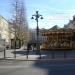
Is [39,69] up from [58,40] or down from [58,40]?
down

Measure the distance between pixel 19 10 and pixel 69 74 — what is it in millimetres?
63270

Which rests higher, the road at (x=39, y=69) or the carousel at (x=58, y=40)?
the carousel at (x=58, y=40)

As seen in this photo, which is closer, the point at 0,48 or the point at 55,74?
the point at 55,74

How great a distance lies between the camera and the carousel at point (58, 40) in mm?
57938

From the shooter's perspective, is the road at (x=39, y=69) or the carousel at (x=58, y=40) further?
the carousel at (x=58, y=40)

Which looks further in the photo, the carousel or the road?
the carousel

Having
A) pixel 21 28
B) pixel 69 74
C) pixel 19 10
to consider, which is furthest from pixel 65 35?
pixel 69 74

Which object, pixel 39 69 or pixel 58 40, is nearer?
pixel 39 69

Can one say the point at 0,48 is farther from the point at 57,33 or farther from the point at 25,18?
the point at 25,18

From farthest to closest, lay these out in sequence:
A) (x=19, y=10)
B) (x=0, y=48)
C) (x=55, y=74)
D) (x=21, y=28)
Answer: (x=21, y=28) < (x=19, y=10) < (x=0, y=48) < (x=55, y=74)

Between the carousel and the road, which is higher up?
the carousel

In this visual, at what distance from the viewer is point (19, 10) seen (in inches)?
3125

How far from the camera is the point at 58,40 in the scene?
59.9 m

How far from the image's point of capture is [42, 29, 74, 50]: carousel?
190 feet
